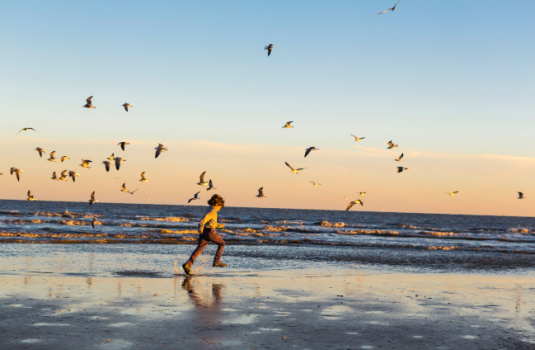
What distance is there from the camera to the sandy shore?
7906mm

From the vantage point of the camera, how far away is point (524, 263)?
22.1 metres

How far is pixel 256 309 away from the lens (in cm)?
1025

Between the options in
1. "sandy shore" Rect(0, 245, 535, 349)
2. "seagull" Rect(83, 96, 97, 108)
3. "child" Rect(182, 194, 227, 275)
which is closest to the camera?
"sandy shore" Rect(0, 245, 535, 349)

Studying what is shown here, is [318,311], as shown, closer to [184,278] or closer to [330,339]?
[330,339]

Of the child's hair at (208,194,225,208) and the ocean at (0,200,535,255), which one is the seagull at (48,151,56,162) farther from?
the child's hair at (208,194,225,208)

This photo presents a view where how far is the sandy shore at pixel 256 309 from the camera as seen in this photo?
791 centimetres

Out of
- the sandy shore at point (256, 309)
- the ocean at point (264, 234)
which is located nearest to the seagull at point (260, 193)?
the ocean at point (264, 234)

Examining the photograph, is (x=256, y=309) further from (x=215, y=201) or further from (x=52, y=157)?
(x=52, y=157)

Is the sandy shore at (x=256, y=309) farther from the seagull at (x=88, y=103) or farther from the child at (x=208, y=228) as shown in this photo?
the seagull at (x=88, y=103)

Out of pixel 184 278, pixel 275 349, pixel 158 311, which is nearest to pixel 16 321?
pixel 158 311

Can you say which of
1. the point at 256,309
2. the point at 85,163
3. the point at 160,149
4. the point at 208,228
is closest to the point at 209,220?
the point at 208,228

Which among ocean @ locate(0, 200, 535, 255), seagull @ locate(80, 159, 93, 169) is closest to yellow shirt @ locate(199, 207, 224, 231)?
ocean @ locate(0, 200, 535, 255)

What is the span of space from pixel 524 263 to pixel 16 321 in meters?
19.0

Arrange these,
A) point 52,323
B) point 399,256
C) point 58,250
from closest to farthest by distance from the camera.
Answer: point 52,323
point 58,250
point 399,256
